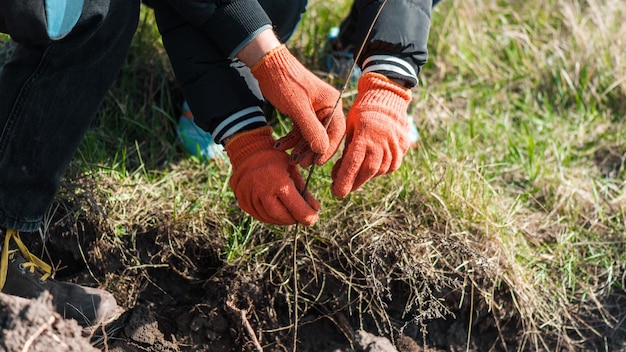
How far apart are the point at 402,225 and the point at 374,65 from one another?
46cm

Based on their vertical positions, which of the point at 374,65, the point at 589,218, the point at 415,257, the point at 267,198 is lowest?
the point at 589,218

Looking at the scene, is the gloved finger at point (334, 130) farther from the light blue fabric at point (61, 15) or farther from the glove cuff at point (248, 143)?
the light blue fabric at point (61, 15)

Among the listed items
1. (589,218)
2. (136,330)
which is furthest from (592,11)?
(136,330)

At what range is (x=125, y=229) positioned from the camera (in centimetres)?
181

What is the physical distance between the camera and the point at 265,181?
148 cm

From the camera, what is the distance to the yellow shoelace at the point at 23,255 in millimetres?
1567

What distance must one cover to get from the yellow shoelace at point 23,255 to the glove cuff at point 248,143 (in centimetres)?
51

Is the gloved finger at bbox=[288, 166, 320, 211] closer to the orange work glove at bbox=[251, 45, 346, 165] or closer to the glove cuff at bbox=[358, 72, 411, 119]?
the orange work glove at bbox=[251, 45, 346, 165]

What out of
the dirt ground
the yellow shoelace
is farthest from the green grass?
the yellow shoelace

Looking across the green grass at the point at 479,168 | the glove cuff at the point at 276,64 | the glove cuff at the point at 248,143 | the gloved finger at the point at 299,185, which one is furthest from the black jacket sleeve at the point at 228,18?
the green grass at the point at 479,168

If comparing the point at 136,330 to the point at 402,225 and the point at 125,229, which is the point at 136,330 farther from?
the point at 402,225

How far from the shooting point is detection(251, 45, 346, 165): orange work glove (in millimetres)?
1454

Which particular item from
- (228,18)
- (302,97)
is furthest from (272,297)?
(228,18)

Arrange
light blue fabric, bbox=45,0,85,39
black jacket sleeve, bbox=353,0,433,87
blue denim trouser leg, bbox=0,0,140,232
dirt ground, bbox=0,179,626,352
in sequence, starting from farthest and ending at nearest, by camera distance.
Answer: dirt ground, bbox=0,179,626,352 → black jacket sleeve, bbox=353,0,433,87 → blue denim trouser leg, bbox=0,0,140,232 → light blue fabric, bbox=45,0,85,39
